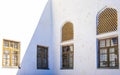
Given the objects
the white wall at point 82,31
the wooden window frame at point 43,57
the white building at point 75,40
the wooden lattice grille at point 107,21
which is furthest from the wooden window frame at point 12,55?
the wooden lattice grille at point 107,21

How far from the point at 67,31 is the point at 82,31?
1101 mm

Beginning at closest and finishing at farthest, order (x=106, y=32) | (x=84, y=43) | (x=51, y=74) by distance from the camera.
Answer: (x=106, y=32) → (x=84, y=43) → (x=51, y=74)

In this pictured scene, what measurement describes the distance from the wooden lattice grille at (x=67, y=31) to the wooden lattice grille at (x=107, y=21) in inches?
71.5

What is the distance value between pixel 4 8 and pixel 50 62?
3687 mm

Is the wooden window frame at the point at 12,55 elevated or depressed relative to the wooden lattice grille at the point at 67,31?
depressed

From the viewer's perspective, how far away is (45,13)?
1302cm

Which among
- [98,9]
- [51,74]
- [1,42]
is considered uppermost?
[98,9]

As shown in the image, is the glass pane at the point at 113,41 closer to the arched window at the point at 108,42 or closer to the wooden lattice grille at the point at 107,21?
the arched window at the point at 108,42

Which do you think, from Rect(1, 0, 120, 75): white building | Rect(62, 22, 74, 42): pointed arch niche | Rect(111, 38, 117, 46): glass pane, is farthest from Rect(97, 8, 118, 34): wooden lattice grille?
Rect(62, 22, 74, 42): pointed arch niche

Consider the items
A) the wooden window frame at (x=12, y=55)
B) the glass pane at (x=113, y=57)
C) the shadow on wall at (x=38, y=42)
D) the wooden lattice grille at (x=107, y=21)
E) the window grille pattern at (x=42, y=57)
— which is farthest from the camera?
the window grille pattern at (x=42, y=57)

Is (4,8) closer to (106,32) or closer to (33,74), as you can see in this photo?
(33,74)

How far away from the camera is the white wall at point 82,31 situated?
10.9 meters

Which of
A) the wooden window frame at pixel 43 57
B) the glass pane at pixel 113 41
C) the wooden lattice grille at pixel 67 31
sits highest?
the wooden lattice grille at pixel 67 31

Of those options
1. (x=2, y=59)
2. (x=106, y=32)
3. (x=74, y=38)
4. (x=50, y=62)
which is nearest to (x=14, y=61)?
(x=2, y=59)
